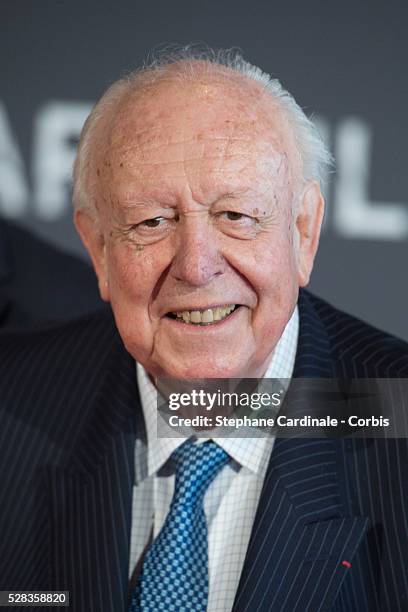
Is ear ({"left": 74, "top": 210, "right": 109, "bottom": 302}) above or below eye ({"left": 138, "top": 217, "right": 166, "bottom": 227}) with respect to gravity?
above

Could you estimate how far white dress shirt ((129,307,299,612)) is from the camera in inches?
55.8

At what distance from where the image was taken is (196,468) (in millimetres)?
1454

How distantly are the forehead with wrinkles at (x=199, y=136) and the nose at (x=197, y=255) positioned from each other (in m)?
0.05

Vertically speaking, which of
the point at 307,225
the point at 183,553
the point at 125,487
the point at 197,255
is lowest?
the point at 183,553

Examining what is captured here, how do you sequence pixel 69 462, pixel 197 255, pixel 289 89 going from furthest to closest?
pixel 289 89, pixel 69 462, pixel 197 255

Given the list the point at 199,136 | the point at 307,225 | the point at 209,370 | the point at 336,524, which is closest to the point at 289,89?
the point at 307,225

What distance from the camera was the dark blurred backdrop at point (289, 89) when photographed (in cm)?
226

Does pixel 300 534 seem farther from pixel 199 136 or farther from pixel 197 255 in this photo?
pixel 199 136

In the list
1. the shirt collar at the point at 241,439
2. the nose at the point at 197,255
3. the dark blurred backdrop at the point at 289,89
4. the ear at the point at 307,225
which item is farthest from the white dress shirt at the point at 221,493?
the dark blurred backdrop at the point at 289,89

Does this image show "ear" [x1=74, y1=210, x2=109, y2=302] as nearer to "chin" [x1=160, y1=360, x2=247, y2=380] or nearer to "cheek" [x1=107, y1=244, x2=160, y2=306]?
"cheek" [x1=107, y1=244, x2=160, y2=306]

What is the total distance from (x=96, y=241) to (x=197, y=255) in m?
0.27

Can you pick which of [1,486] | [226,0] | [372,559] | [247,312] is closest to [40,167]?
[226,0]

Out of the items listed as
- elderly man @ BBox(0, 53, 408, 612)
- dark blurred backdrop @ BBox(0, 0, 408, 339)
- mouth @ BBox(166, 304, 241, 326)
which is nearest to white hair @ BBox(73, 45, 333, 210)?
elderly man @ BBox(0, 53, 408, 612)

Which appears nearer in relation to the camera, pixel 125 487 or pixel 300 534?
pixel 300 534
